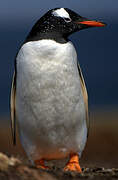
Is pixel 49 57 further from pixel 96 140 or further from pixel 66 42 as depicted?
pixel 96 140

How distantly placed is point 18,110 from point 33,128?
28 cm

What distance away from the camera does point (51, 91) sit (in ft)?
17.5

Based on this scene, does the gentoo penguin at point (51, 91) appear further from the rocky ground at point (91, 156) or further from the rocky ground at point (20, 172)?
the rocky ground at point (20, 172)

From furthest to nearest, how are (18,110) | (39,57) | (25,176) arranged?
(18,110)
(39,57)
(25,176)

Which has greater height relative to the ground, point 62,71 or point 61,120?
point 62,71

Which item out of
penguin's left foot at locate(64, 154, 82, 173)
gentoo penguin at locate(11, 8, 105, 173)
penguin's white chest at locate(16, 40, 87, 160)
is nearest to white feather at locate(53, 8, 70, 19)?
gentoo penguin at locate(11, 8, 105, 173)

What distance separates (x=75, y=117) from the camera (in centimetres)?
551

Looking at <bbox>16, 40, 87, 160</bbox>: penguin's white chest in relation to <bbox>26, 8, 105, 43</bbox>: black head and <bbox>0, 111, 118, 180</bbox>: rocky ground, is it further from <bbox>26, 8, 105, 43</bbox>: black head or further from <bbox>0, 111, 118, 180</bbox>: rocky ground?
<bbox>0, 111, 118, 180</bbox>: rocky ground

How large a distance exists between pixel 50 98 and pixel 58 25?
0.78m

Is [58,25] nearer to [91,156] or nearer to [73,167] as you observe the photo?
[73,167]

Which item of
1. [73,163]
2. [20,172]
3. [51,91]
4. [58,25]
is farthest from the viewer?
[73,163]

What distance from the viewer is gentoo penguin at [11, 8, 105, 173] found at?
5301 millimetres

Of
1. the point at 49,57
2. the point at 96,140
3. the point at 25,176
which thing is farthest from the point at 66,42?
the point at 96,140

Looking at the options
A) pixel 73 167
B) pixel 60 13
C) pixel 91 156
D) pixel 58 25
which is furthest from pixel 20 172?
pixel 91 156
